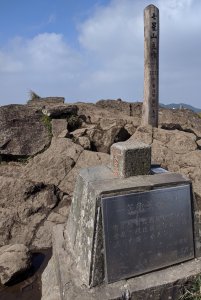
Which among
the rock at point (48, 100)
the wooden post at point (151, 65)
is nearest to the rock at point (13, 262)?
the wooden post at point (151, 65)

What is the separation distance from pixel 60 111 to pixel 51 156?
4.88 ft

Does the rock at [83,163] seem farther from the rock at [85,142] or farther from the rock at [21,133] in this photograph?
the rock at [21,133]

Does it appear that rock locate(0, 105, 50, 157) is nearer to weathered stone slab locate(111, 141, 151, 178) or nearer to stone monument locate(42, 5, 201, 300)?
stone monument locate(42, 5, 201, 300)

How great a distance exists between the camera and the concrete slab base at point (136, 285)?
3002 millimetres

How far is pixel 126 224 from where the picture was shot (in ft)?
10.3

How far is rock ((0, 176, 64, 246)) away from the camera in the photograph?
207 inches

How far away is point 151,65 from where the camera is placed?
7.73 m

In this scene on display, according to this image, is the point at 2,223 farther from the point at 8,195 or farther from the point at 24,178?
the point at 24,178

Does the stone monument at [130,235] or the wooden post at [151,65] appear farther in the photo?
the wooden post at [151,65]

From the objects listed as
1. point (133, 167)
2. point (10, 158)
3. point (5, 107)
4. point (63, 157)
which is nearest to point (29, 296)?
point (133, 167)

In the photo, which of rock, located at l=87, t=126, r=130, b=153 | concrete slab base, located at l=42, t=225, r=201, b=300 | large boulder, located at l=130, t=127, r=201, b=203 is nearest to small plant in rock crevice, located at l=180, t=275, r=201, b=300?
concrete slab base, located at l=42, t=225, r=201, b=300

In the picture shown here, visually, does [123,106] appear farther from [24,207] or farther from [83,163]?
[24,207]

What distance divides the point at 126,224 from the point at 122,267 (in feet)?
1.37

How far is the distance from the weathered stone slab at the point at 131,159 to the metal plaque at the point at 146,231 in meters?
0.33
